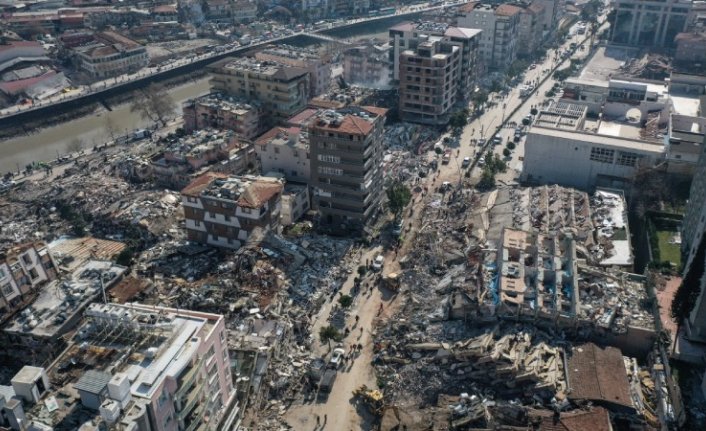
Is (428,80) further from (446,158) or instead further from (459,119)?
(446,158)

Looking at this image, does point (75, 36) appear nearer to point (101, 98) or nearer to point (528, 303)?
point (101, 98)

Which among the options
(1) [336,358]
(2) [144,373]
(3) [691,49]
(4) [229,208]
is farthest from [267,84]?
(3) [691,49]

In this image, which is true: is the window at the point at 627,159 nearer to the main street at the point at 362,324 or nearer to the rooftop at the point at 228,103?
the main street at the point at 362,324

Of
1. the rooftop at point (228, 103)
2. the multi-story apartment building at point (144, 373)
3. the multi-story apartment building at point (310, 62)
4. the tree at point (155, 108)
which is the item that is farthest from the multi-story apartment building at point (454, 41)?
Answer: the multi-story apartment building at point (144, 373)

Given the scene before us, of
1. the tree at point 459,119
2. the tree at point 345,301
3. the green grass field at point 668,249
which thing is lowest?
the green grass field at point 668,249

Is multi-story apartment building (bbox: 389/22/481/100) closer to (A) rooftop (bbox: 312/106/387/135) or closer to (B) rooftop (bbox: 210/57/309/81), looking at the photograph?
(B) rooftop (bbox: 210/57/309/81)

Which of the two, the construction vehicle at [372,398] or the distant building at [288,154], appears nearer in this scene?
the construction vehicle at [372,398]

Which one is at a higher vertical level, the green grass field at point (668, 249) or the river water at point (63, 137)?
the green grass field at point (668, 249)
